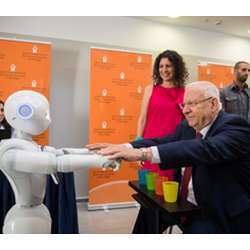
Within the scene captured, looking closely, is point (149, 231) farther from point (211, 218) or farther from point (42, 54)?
point (42, 54)

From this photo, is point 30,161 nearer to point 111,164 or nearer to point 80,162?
point 80,162

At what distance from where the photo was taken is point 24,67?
9.56 ft

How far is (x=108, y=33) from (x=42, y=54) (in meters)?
1.04

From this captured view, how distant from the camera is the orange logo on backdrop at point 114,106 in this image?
3.14 metres

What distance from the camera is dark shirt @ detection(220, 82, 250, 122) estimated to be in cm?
290

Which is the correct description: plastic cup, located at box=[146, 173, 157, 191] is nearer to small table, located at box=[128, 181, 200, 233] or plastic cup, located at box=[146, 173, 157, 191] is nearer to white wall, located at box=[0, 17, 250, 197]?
small table, located at box=[128, 181, 200, 233]

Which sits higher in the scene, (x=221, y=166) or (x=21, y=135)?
(x=21, y=135)

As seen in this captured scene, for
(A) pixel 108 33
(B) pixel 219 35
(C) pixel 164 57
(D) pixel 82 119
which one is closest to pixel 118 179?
(D) pixel 82 119

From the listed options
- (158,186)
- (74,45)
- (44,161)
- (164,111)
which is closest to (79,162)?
(44,161)

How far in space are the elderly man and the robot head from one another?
27cm

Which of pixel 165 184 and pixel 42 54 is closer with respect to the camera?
pixel 165 184

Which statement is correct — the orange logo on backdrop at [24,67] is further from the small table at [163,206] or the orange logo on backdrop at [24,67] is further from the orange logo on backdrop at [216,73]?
the orange logo on backdrop at [216,73]

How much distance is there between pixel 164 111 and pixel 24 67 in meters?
1.77

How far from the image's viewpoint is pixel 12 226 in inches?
36.2
